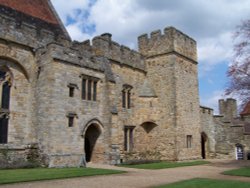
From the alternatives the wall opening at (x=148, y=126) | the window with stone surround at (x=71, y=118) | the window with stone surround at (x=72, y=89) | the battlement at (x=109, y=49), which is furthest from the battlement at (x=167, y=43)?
the window with stone surround at (x=71, y=118)

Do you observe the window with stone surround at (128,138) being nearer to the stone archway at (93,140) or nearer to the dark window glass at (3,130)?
the stone archway at (93,140)

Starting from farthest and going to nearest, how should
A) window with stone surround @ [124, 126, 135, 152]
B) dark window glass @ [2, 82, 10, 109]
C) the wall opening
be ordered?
the wall opening
window with stone surround @ [124, 126, 135, 152]
dark window glass @ [2, 82, 10, 109]

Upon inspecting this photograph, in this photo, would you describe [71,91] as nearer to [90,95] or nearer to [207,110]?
[90,95]

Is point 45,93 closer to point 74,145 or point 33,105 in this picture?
point 33,105

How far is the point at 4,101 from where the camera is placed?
52.9ft

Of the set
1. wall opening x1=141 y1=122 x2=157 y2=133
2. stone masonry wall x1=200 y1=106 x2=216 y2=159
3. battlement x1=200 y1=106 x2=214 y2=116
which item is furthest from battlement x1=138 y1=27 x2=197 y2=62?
wall opening x1=141 y1=122 x2=157 y2=133

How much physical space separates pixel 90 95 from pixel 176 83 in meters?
7.35

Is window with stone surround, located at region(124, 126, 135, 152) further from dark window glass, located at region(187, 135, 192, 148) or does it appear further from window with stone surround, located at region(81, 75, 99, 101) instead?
dark window glass, located at region(187, 135, 192, 148)

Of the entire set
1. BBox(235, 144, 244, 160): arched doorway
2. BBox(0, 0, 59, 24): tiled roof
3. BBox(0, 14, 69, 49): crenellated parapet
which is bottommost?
BBox(235, 144, 244, 160): arched doorway

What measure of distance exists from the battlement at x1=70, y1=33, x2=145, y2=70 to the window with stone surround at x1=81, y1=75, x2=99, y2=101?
92.8 inches

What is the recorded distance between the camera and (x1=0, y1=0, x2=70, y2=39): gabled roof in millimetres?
19547

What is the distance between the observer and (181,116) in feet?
75.9

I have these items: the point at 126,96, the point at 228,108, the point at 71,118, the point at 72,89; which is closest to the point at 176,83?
the point at 126,96

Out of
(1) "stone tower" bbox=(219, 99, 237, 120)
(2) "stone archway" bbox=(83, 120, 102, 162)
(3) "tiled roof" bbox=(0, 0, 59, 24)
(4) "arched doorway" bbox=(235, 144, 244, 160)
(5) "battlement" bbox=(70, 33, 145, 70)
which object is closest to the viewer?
(2) "stone archway" bbox=(83, 120, 102, 162)
